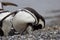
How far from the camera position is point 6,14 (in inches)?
57.4

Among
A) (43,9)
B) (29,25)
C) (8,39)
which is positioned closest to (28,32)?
(29,25)

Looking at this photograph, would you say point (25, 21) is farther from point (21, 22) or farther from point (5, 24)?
point (5, 24)

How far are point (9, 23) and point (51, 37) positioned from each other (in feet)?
0.99

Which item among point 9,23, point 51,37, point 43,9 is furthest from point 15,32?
point 43,9

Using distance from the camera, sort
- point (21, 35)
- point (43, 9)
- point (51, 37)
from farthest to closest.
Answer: point (43, 9) → point (21, 35) → point (51, 37)

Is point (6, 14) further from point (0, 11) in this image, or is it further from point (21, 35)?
point (21, 35)

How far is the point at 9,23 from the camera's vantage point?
4.64 ft

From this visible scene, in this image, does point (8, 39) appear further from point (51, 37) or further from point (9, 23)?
point (51, 37)

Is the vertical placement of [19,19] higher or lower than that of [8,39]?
higher

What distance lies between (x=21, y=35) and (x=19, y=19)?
0.33 ft

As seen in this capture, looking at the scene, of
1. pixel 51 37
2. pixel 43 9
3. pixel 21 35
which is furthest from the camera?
pixel 43 9

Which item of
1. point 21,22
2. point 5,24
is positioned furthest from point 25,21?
point 5,24

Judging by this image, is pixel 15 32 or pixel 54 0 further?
pixel 54 0

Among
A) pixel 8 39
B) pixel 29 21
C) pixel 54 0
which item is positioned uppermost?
pixel 54 0
